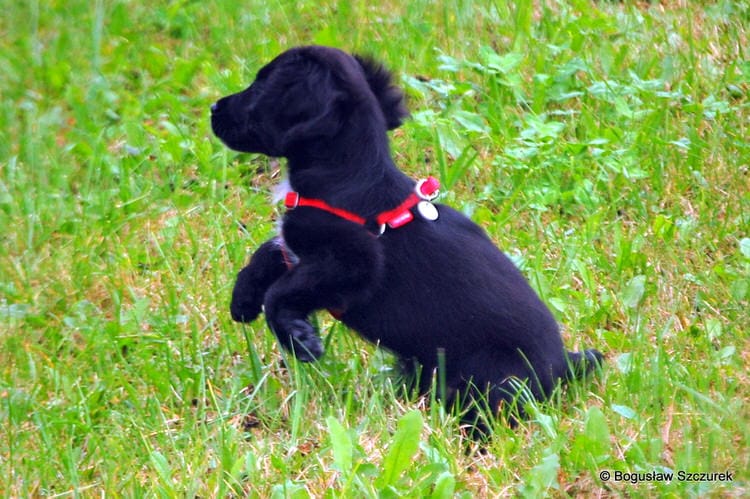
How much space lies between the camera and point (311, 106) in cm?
355

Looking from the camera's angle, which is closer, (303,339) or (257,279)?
(303,339)

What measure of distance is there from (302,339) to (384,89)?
90 centimetres

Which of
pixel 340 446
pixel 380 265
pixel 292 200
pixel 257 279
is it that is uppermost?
pixel 292 200

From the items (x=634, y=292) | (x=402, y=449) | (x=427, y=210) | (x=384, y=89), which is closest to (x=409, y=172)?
(x=634, y=292)

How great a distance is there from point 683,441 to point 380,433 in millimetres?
889

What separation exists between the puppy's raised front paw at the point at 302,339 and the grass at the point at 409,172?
10cm

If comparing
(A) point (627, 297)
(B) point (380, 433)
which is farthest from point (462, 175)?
(B) point (380, 433)

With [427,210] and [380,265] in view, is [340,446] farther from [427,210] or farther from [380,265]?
[427,210]

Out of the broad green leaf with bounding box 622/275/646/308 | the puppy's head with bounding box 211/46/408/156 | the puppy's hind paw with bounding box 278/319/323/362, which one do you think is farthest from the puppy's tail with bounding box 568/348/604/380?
the puppy's head with bounding box 211/46/408/156

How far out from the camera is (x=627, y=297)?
14.5 ft

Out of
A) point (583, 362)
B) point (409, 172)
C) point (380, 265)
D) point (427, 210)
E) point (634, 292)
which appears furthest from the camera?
point (409, 172)

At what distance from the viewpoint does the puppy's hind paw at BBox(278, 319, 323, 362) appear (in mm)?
3531

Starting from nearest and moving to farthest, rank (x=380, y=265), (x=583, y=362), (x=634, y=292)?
(x=380, y=265)
(x=583, y=362)
(x=634, y=292)

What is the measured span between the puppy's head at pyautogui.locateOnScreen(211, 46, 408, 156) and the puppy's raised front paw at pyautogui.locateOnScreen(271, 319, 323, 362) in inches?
22.6
